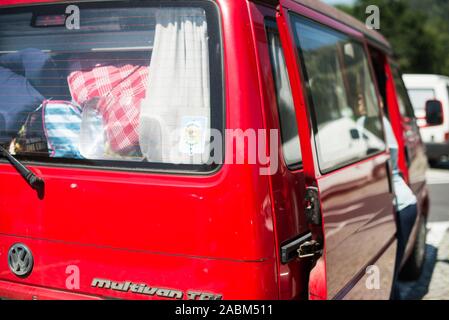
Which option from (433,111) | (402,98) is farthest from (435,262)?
(402,98)

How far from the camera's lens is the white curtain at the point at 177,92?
2262mm

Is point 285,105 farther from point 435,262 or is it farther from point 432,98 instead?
point 432,98

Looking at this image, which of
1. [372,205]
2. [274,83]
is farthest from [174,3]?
[372,205]

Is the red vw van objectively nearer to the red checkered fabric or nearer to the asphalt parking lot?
the red checkered fabric

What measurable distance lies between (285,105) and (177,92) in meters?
0.52

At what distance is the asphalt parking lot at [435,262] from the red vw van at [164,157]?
252 cm

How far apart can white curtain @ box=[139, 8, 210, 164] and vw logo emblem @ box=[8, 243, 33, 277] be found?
74cm

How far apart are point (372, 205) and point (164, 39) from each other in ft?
5.76

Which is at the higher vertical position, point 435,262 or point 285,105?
point 285,105

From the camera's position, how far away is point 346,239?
2.90m

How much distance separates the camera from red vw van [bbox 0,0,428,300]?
2191 millimetres

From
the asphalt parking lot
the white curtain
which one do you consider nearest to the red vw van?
the white curtain

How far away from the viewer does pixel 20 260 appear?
8.32ft

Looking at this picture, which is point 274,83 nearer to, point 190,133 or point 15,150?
point 190,133
